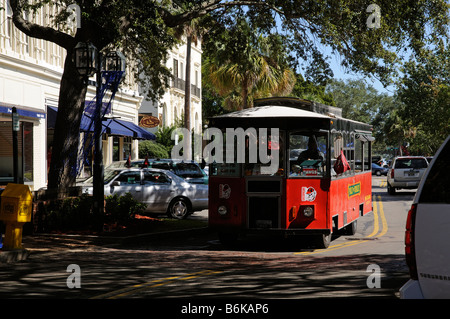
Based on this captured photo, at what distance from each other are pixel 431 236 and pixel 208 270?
627 cm

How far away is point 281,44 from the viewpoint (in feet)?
64.5

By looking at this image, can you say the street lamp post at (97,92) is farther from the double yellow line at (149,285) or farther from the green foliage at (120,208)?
the double yellow line at (149,285)

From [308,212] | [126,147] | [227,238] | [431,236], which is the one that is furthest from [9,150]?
[431,236]

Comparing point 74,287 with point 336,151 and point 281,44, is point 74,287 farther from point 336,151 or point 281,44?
point 281,44

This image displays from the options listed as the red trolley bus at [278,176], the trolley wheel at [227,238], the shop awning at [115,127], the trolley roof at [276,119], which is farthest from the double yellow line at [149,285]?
the shop awning at [115,127]

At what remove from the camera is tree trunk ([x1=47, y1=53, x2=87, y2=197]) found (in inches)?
642

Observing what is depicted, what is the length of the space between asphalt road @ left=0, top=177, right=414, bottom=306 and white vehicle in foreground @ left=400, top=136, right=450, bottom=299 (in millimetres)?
2996

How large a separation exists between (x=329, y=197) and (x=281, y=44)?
24.9 ft

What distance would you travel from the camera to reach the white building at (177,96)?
151ft

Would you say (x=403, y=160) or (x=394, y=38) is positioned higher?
(x=394, y=38)

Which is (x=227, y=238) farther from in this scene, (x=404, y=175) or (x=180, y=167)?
(x=404, y=175)
